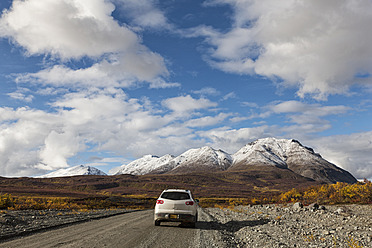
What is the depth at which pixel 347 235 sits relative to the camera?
1146cm

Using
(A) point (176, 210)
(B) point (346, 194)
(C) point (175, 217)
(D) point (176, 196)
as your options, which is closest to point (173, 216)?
(C) point (175, 217)

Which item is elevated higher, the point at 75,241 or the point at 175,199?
the point at 175,199

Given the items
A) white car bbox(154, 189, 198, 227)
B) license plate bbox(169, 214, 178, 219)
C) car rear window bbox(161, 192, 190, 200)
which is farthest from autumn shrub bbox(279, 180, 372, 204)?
license plate bbox(169, 214, 178, 219)

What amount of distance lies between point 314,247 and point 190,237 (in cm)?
526

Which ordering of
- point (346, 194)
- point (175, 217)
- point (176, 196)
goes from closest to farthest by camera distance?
1. point (175, 217)
2. point (176, 196)
3. point (346, 194)

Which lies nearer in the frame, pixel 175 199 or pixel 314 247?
pixel 314 247

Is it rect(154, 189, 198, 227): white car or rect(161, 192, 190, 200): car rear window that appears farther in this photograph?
rect(161, 192, 190, 200): car rear window

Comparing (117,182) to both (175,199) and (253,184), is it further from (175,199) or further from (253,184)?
(175,199)

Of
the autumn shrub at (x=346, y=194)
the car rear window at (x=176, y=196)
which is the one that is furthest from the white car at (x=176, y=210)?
the autumn shrub at (x=346, y=194)

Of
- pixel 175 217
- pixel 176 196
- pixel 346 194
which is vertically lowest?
pixel 175 217

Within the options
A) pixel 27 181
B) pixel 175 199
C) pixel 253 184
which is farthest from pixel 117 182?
pixel 175 199

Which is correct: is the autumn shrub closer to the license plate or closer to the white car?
the white car

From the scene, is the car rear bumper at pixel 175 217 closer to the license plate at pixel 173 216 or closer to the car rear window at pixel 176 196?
the license plate at pixel 173 216

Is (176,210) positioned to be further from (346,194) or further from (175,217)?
(346,194)
